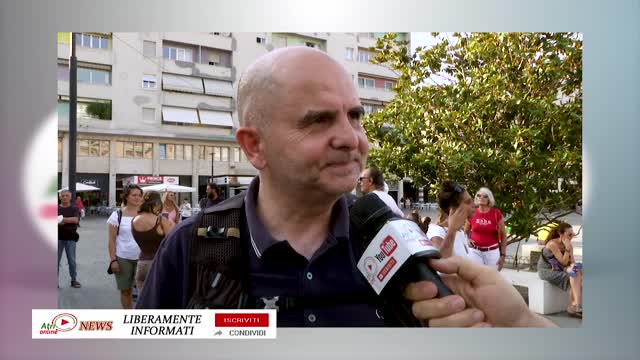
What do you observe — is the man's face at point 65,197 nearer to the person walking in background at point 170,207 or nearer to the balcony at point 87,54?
the person walking in background at point 170,207

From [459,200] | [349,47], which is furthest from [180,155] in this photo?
[459,200]

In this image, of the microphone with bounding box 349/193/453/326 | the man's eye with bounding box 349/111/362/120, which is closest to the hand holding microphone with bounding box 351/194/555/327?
the microphone with bounding box 349/193/453/326

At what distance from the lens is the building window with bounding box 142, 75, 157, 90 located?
3.89 m

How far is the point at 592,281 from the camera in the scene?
3.90 meters

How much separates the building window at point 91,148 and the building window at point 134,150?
10 centimetres

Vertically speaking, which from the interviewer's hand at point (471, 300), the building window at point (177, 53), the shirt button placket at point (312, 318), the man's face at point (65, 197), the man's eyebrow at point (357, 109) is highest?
the building window at point (177, 53)

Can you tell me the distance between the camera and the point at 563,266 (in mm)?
3971

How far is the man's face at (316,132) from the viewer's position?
93.0 inches

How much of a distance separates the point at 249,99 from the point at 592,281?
2939 millimetres

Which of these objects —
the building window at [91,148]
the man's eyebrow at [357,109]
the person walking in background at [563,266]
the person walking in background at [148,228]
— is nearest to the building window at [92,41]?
the building window at [91,148]

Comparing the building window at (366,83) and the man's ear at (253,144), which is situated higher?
the building window at (366,83)

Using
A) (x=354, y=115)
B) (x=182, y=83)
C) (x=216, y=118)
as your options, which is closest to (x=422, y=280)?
(x=354, y=115)

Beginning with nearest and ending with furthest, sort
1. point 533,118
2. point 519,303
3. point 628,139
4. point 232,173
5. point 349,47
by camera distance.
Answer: point 519,303
point 232,173
point 349,47
point 628,139
point 533,118
